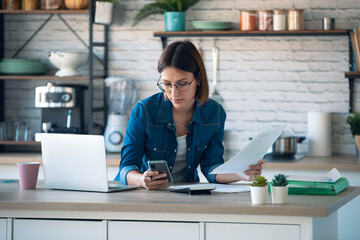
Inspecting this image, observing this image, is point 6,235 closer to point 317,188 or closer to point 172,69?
point 172,69

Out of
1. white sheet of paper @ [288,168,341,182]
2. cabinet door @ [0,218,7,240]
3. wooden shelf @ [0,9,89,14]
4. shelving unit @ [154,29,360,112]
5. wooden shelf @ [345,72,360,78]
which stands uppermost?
wooden shelf @ [0,9,89,14]

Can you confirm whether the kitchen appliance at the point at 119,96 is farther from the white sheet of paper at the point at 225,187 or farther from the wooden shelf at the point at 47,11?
the white sheet of paper at the point at 225,187

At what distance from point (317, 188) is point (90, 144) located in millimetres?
906

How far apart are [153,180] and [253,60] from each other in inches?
90.6

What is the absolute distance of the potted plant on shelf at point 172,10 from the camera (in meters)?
4.32

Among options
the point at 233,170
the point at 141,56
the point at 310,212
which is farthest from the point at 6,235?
the point at 141,56

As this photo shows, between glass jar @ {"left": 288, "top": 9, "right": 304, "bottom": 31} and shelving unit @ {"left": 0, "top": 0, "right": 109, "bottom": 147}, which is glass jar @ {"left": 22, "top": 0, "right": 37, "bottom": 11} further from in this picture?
glass jar @ {"left": 288, "top": 9, "right": 304, "bottom": 31}

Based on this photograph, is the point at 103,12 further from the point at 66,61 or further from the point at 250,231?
the point at 250,231

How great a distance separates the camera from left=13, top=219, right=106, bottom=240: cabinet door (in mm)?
2092

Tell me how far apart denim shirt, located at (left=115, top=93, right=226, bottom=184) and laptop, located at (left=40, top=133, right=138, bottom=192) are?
24cm

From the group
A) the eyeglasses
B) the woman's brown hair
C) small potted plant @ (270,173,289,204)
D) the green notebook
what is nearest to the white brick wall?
the woman's brown hair

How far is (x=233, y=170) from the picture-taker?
2.34 metres

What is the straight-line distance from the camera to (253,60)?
4.46m

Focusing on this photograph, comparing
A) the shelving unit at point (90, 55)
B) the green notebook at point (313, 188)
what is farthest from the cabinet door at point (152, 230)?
the shelving unit at point (90, 55)
